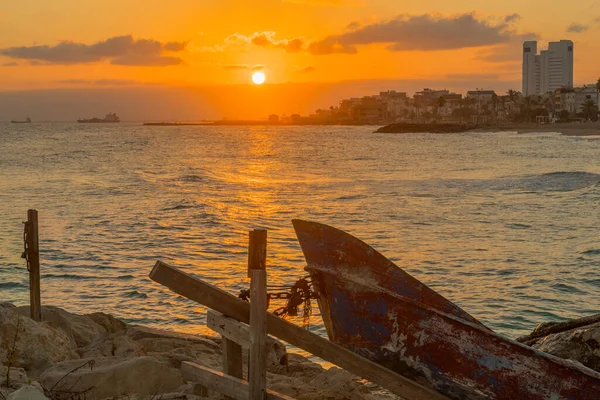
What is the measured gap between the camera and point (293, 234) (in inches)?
899

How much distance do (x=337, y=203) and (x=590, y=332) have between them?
24025 millimetres

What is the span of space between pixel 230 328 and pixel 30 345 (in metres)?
2.66

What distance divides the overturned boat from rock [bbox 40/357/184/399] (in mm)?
1793

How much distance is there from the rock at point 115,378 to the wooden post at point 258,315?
1420 millimetres

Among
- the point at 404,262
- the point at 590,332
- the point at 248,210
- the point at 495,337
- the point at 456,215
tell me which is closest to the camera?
the point at 495,337

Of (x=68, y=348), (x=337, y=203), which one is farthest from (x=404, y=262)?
(x=337, y=203)

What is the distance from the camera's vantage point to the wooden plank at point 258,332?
20.0 feet

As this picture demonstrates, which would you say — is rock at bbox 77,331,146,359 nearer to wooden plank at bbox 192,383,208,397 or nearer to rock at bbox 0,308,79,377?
rock at bbox 0,308,79,377

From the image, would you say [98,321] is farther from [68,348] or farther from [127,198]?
[127,198]

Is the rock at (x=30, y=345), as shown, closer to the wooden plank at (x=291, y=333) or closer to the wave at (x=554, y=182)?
the wooden plank at (x=291, y=333)

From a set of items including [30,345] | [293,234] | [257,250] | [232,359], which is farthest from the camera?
[293,234]

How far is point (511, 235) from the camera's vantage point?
878 inches

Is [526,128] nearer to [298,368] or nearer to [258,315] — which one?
[298,368]

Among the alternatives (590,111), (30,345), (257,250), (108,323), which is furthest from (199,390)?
(590,111)
